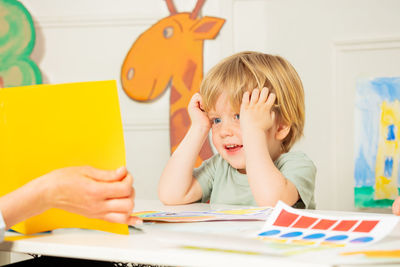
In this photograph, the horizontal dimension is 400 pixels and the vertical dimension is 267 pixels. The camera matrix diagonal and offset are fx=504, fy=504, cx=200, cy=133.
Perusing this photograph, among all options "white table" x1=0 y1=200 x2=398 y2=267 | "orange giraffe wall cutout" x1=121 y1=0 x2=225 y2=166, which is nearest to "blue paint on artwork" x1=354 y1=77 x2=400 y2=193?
"orange giraffe wall cutout" x1=121 y1=0 x2=225 y2=166

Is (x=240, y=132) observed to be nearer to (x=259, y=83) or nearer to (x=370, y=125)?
(x=259, y=83)

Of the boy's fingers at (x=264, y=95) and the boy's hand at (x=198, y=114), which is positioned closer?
the boy's fingers at (x=264, y=95)

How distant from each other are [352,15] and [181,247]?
185cm

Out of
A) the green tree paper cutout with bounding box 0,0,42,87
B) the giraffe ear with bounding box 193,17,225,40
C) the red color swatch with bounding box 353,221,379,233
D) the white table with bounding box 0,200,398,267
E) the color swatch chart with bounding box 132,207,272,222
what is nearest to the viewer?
the white table with bounding box 0,200,398,267

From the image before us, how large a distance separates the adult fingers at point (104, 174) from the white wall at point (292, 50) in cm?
163

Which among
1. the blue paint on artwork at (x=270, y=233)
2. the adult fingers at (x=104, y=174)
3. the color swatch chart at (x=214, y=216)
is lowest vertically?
the color swatch chart at (x=214, y=216)

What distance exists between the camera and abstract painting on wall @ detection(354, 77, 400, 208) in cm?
206

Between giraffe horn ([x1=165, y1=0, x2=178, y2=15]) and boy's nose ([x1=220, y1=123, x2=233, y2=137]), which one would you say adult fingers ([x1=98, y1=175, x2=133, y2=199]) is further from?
giraffe horn ([x1=165, y1=0, x2=178, y2=15])

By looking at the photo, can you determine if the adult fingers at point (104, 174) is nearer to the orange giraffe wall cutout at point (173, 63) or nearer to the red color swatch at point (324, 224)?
the red color swatch at point (324, 224)

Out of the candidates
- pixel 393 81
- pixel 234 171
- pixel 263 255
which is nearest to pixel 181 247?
pixel 263 255

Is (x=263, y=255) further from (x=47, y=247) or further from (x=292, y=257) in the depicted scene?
(x=47, y=247)

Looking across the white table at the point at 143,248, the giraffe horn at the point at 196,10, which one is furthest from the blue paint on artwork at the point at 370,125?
the white table at the point at 143,248

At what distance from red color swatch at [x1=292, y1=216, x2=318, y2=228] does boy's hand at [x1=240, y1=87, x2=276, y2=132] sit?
401 millimetres

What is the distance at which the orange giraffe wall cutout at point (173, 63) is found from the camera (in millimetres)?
2287
